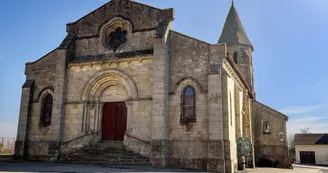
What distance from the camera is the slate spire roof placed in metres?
32.7

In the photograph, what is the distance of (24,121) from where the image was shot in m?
→ 18.0

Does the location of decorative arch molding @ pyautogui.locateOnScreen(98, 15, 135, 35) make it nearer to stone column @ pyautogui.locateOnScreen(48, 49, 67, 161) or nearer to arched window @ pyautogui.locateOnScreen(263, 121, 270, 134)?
stone column @ pyautogui.locateOnScreen(48, 49, 67, 161)

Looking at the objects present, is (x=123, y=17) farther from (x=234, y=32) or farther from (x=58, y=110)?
(x=234, y=32)

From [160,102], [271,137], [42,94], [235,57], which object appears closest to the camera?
[160,102]

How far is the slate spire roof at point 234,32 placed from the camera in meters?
32.7

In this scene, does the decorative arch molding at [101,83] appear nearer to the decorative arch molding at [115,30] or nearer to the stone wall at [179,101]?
the decorative arch molding at [115,30]

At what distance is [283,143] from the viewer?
22.2 metres

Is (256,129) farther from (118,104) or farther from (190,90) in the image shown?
(118,104)

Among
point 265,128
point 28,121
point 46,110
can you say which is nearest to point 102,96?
point 46,110

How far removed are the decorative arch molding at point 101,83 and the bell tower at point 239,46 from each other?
60.4 ft

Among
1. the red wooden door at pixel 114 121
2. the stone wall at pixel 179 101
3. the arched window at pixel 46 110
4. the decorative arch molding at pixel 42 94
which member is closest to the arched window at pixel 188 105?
the stone wall at pixel 179 101

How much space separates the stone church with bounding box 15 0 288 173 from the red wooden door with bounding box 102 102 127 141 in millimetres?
56

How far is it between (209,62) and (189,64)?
1.04 m

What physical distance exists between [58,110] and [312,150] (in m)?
35.1
